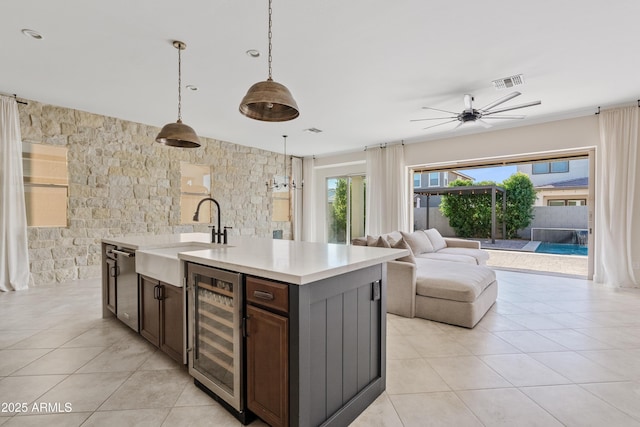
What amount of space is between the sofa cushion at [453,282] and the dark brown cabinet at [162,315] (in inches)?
93.2

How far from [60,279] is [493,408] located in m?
5.76

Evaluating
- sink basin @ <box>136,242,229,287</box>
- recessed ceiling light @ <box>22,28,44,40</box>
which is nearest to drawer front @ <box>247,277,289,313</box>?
sink basin @ <box>136,242,229,287</box>

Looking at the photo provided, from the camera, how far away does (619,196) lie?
14.5ft

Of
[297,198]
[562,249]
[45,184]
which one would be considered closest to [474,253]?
[297,198]

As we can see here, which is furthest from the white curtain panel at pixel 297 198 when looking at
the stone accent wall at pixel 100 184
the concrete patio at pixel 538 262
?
the concrete patio at pixel 538 262

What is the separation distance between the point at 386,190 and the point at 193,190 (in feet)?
13.9

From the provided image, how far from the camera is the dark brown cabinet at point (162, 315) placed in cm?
203

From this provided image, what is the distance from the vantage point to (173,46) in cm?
284

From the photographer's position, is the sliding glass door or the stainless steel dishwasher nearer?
the stainless steel dishwasher

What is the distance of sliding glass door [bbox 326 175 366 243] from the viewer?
8.24 metres

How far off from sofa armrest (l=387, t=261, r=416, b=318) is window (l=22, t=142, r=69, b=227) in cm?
499

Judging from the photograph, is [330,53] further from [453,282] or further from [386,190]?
[386,190]

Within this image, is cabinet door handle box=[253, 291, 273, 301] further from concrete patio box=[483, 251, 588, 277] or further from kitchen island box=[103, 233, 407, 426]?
concrete patio box=[483, 251, 588, 277]

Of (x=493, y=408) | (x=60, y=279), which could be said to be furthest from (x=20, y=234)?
(x=493, y=408)
